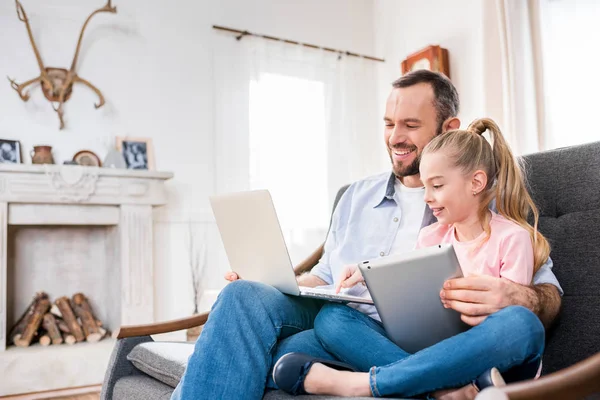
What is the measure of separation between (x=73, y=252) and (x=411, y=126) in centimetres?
255

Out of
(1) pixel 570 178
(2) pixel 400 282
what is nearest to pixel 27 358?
(2) pixel 400 282

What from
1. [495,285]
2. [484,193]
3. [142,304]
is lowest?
[142,304]

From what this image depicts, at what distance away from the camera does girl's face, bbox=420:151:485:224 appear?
1.30m

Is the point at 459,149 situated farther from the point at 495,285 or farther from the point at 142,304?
the point at 142,304

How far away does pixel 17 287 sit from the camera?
10.8 feet

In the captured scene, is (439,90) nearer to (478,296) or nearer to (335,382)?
(478,296)

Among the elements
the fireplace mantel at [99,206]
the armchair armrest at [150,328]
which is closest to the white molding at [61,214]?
the fireplace mantel at [99,206]

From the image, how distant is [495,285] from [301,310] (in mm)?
517

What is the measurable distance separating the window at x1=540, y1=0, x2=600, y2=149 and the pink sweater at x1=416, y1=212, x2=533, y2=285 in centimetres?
237

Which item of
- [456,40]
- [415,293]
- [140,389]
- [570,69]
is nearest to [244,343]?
[415,293]

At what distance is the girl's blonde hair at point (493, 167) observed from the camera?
50.7 inches

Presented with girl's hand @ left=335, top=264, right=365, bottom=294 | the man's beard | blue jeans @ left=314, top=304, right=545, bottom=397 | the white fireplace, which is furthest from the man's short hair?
the white fireplace

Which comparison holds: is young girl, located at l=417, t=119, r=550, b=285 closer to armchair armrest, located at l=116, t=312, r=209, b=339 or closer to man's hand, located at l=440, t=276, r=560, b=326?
man's hand, located at l=440, t=276, r=560, b=326

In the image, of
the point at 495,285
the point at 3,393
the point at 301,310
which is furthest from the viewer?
the point at 3,393
